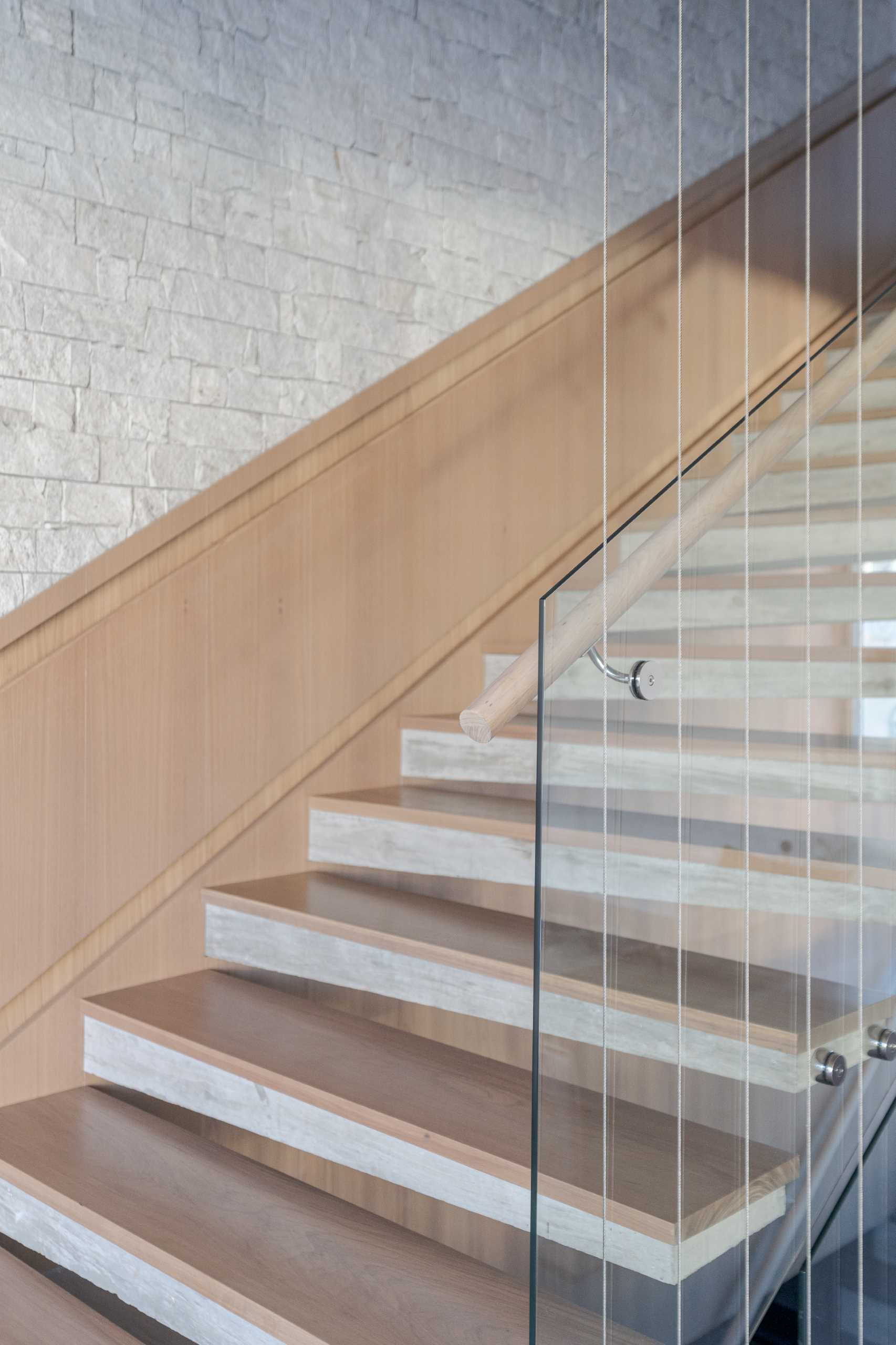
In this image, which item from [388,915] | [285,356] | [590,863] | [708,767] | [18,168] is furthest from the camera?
[285,356]

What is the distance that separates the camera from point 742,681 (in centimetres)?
159

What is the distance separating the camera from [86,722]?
233cm

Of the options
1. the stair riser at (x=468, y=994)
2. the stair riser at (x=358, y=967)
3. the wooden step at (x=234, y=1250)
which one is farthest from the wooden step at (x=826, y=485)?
the wooden step at (x=234, y=1250)

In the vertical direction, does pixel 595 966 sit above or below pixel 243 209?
below

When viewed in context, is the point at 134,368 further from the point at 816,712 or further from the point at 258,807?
the point at 816,712

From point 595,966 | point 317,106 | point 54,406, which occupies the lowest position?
point 595,966

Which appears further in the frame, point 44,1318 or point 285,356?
point 285,356

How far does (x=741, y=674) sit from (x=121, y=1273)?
123 cm

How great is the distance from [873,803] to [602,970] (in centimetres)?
50

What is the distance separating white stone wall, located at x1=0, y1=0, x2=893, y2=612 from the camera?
226 centimetres

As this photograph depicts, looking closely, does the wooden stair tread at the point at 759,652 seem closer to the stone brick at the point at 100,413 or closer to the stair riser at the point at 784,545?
the stair riser at the point at 784,545

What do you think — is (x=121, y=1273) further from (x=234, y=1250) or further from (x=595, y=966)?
(x=595, y=966)

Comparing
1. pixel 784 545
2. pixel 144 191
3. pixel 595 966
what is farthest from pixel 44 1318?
pixel 144 191

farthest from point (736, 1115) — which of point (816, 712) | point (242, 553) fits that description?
point (242, 553)
